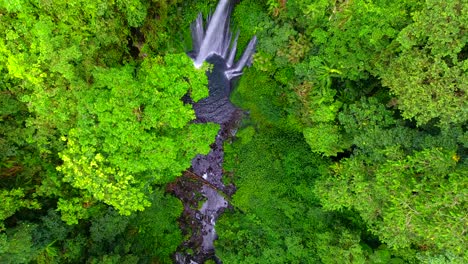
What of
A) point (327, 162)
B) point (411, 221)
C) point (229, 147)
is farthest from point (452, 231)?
point (229, 147)

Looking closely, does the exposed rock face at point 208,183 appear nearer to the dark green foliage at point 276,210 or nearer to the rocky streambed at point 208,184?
the rocky streambed at point 208,184

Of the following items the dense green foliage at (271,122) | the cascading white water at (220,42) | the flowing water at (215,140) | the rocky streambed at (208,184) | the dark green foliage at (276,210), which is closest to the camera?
the dense green foliage at (271,122)

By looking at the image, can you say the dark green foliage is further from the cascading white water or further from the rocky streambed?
the cascading white water

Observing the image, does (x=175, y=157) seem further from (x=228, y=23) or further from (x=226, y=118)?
(x=228, y=23)

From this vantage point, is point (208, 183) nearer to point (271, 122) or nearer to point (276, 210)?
point (276, 210)

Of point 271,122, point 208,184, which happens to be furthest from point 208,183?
point 271,122

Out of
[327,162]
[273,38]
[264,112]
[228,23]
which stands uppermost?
[228,23]

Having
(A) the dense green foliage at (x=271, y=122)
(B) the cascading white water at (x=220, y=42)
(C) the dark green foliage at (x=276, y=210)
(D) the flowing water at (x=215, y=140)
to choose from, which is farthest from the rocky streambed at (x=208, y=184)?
(A) the dense green foliage at (x=271, y=122)
